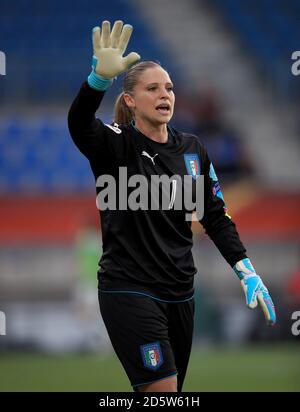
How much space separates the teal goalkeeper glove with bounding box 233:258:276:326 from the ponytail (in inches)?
39.6

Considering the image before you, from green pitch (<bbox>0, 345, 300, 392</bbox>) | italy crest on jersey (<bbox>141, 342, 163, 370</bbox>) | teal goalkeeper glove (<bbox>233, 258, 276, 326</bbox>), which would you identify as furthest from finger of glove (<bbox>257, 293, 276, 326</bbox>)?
green pitch (<bbox>0, 345, 300, 392</bbox>)

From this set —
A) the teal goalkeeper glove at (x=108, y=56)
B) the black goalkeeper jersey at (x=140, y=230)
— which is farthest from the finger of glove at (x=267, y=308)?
the teal goalkeeper glove at (x=108, y=56)

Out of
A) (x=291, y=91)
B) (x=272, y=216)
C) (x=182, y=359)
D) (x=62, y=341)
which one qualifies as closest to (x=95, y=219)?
(x=62, y=341)

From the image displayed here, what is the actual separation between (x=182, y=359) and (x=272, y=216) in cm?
1015

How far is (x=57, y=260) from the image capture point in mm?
14938

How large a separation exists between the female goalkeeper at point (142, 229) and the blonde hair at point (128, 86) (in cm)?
1

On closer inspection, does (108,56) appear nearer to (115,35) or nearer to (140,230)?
(115,35)

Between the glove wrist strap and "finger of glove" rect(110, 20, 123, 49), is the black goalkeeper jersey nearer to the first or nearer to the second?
the glove wrist strap

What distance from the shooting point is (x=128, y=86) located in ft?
16.1

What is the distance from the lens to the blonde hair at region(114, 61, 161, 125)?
4859mm

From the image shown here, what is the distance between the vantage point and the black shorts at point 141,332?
14.9ft

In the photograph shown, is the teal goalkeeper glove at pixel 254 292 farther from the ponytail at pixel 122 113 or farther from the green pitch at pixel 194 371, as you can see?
the green pitch at pixel 194 371

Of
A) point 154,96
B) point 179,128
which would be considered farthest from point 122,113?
point 179,128

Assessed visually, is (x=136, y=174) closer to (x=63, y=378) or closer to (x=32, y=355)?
(x=63, y=378)
